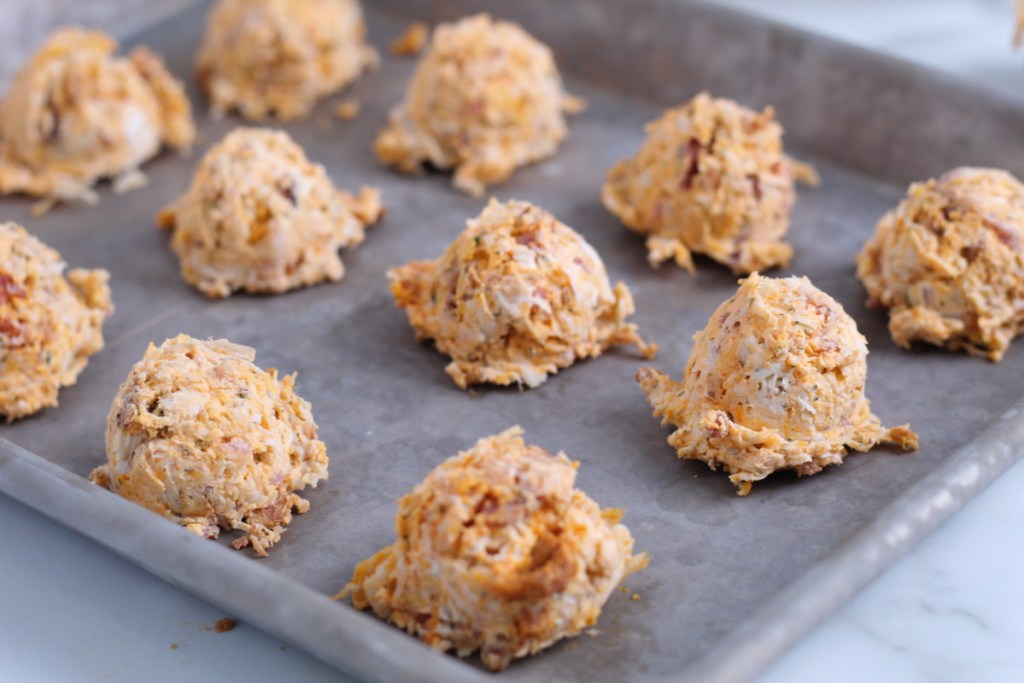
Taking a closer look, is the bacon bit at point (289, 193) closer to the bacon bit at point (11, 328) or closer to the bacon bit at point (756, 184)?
the bacon bit at point (11, 328)

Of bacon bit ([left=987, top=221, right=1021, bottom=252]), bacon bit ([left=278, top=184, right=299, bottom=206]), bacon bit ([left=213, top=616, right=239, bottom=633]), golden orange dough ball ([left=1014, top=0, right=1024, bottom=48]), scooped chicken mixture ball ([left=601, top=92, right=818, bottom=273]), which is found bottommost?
bacon bit ([left=213, top=616, right=239, bottom=633])

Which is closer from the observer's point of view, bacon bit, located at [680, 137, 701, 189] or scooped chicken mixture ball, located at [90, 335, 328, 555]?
scooped chicken mixture ball, located at [90, 335, 328, 555]

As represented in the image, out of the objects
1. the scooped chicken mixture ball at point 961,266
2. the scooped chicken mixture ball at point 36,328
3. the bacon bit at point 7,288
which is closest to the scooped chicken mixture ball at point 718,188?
the scooped chicken mixture ball at point 961,266

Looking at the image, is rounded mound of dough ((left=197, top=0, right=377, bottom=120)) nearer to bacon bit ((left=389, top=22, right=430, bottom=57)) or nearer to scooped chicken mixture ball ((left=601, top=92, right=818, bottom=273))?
bacon bit ((left=389, top=22, right=430, bottom=57))

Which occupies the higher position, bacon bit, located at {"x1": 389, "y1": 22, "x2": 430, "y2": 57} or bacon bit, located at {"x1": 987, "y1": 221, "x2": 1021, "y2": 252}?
bacon bit, located at {"x1": 987, "y1": 221, "x2": 1021, "y2": 252}

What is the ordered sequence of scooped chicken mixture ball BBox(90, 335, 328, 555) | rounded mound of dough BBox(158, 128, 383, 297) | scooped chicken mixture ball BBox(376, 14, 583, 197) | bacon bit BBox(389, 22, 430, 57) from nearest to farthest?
Answer: scooped chicken mixture ball BBox(90, 335, 328, 555)
rounded mound of dough BBox(158, 128, 383, 297)
scooped chicken mixture ball BBox(376, 14, 583, 197)
bacon bit BBox(389, 22, 430, 57)

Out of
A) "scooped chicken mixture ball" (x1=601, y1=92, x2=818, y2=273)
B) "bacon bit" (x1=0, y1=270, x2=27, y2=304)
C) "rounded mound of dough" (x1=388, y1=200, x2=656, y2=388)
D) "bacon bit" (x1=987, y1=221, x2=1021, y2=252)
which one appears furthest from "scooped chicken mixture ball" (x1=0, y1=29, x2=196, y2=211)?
"bacon bit" (x1=987, y1=221, x2=1021, y2=252)

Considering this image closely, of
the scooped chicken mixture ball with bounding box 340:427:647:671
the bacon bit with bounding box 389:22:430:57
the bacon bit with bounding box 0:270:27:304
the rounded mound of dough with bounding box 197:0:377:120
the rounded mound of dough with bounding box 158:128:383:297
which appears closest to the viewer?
the scooped chicken mixture ball with bounding box 340:427:647:671
